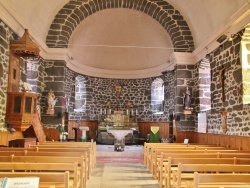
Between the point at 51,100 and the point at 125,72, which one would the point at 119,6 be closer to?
the point at 125,72

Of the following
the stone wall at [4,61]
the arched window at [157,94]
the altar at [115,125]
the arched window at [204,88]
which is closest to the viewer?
the stone wall at [4,61]

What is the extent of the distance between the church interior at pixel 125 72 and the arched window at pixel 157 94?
62mm

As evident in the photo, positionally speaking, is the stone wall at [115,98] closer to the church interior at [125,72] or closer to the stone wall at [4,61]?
the church interior at [125,72]

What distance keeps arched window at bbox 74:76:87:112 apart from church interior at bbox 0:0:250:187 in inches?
2.4

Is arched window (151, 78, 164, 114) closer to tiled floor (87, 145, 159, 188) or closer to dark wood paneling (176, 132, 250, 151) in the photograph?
dark wood paneling (176, 132, 250, 151)

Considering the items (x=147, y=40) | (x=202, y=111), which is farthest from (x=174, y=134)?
(x=147, y=40)

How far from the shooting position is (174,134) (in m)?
13.7

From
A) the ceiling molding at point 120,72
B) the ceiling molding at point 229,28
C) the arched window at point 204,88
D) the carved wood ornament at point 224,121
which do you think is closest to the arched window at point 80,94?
the ceiling molding at point 120,72

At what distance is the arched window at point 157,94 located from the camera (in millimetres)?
17844

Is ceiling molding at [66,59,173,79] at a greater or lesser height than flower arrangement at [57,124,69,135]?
greater

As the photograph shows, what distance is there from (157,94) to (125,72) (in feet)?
7.88

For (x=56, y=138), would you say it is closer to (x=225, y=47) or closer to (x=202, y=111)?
(x=202, y=111)

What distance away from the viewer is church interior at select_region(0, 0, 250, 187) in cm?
899

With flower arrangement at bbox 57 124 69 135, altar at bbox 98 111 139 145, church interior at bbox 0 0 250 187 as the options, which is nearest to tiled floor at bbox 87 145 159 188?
church interior at bbox 0 0 250 187
